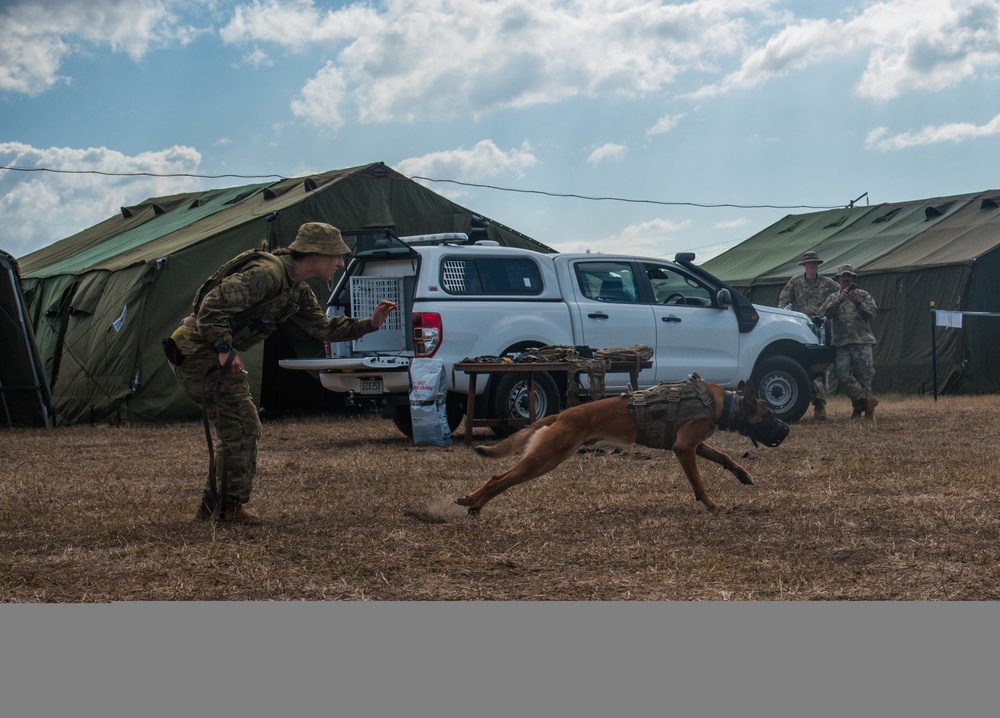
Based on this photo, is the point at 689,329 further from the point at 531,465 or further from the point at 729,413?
the point at 531,465

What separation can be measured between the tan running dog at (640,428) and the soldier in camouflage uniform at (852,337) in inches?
267

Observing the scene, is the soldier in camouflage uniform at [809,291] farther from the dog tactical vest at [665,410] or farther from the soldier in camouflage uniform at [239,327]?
the soldier in camouflage uniform at [239,327]

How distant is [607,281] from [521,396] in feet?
5.33

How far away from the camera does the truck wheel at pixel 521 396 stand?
33.8 feet

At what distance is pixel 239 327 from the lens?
602 centimetres

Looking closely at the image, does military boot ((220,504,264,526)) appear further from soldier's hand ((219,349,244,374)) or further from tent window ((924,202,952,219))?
tent window ((924,202,952,219))

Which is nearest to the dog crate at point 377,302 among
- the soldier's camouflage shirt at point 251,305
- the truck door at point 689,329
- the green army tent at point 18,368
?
the truck door at point 689,329

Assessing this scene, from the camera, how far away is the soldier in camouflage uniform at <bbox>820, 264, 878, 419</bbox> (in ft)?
43.0

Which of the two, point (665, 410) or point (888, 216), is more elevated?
point (888, 216)

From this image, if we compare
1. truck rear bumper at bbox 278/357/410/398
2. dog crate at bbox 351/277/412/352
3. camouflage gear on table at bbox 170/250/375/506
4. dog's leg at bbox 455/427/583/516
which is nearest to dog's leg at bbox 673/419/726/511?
dog's leg at bbox 455/427/583/516

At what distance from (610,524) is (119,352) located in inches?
380

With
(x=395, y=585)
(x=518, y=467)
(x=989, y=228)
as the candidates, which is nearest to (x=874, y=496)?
(x=518, y=467)

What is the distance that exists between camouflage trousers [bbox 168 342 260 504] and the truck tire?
4.86 metres

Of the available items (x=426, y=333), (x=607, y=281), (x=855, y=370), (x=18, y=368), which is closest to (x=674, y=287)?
(x=607, y=281)
